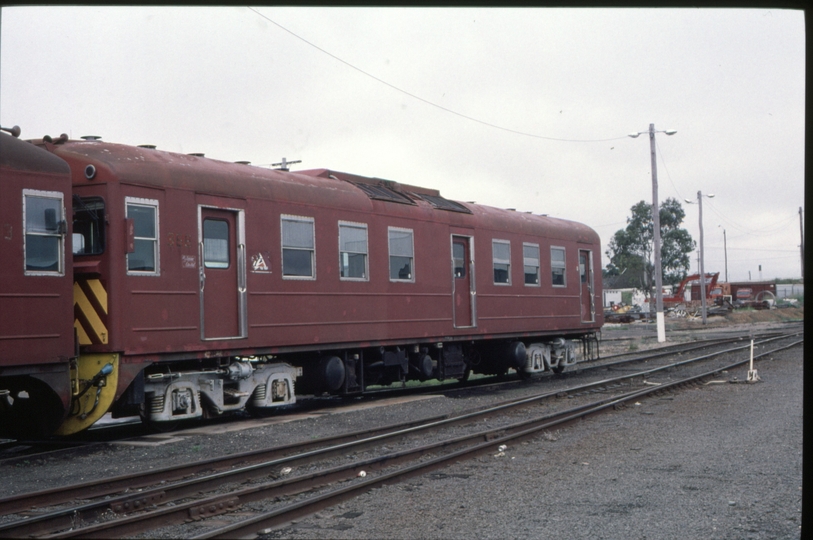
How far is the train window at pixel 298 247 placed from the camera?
12117 millimetres

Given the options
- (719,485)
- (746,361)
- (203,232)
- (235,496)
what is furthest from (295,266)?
(746,361)

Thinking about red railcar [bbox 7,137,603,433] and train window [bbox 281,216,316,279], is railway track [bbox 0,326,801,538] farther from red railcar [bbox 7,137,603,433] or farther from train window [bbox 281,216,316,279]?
train window [bbox 281,216,316,279]

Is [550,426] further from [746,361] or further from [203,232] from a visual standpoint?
[746,361]

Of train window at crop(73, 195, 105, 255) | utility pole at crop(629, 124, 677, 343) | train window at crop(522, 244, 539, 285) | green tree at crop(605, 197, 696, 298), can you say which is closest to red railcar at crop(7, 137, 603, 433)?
train window at crop(73, 195, 105, 255)

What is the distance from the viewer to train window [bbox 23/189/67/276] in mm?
8852

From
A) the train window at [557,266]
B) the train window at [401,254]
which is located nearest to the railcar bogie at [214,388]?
the train window at [401,254]

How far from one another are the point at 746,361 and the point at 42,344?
17.3m

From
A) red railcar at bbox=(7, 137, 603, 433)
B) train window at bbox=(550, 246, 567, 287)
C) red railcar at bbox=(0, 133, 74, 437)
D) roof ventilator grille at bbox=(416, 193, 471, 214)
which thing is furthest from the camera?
train window at bbox=(550, 246, 567, 287)

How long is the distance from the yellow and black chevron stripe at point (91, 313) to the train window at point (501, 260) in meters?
9.21

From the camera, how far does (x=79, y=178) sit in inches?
392

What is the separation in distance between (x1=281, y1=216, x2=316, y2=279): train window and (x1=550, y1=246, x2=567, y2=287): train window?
8.31 metres

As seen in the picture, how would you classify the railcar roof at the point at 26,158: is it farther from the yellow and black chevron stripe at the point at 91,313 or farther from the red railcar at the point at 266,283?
the yellow and black chevron stripe at the point at 91,313

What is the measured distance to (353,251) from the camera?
44.0ft

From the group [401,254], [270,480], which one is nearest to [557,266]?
[401,254]
